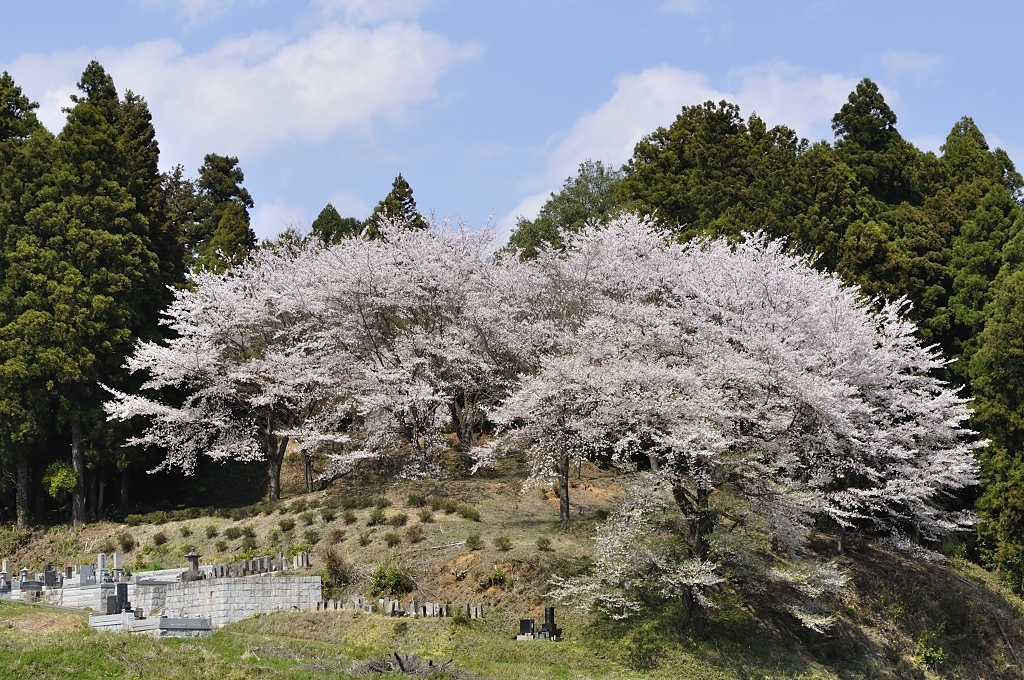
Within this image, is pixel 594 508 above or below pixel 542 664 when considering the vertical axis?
above

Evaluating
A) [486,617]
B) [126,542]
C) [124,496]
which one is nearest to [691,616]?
[486,617]

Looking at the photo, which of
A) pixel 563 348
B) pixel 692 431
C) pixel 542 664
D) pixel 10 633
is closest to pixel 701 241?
pixel 563 348

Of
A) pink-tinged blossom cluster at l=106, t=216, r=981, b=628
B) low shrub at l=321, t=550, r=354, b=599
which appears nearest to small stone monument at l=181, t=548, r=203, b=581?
low shrub at l=321, t=550, r=354, b=599

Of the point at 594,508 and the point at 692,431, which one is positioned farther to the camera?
the point at 594,508

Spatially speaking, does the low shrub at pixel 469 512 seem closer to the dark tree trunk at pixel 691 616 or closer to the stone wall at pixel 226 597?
the stone wall at pixel 226 597

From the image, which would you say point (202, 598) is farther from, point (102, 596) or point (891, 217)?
point (891, 217)

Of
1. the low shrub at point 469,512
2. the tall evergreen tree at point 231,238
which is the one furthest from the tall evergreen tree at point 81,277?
the low shrub at point 469,512

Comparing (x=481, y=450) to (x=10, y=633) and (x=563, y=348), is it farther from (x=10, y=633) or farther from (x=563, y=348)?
(x=10, y=633)

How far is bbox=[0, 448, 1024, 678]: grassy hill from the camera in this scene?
25953 millimetres

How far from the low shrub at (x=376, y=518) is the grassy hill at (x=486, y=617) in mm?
66

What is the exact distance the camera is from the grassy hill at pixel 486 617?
25953 mm

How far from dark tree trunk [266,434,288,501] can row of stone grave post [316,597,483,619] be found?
466 inches

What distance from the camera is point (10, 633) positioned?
26.5m

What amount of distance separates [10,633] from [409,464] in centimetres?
1744
